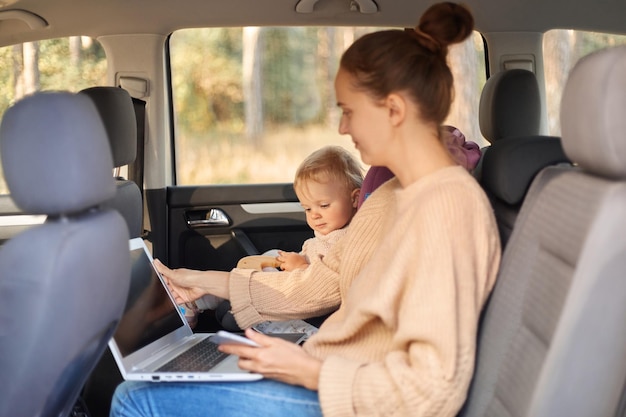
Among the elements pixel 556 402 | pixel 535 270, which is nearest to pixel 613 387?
pixel 556 402

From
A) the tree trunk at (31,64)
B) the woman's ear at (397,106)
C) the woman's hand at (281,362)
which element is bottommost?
the woman's hand at (281,362)

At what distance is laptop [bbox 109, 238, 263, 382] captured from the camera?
208cm

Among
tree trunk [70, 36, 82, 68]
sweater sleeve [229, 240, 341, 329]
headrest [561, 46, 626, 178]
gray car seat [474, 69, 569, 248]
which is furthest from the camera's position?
tree trunk [70, 36, 82, 68]

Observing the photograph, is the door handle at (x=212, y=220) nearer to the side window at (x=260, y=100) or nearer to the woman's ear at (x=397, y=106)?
the woman's ear at (x=397, y=106)

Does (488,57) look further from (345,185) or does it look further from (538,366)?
(538,366)

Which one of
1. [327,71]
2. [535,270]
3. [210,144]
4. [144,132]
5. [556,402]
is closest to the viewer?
[556,402]

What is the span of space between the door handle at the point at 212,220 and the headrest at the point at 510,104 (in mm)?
1409

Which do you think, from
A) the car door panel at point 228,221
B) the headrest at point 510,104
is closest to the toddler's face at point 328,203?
the headrest at point 510,104

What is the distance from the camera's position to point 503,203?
7.21 feet

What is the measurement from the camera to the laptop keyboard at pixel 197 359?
216 cm

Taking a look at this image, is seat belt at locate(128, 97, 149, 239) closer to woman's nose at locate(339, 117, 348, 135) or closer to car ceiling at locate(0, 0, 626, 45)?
car ceiling at locate(0, 0, 626, 45)

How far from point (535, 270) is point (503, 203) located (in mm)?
325

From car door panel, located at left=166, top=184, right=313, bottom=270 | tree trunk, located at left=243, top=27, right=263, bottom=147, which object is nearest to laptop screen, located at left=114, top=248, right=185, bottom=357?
car door panel, located at left=166, top=184, right=313, bottom=270

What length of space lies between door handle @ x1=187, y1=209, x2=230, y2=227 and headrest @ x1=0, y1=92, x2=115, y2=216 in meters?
2.14
